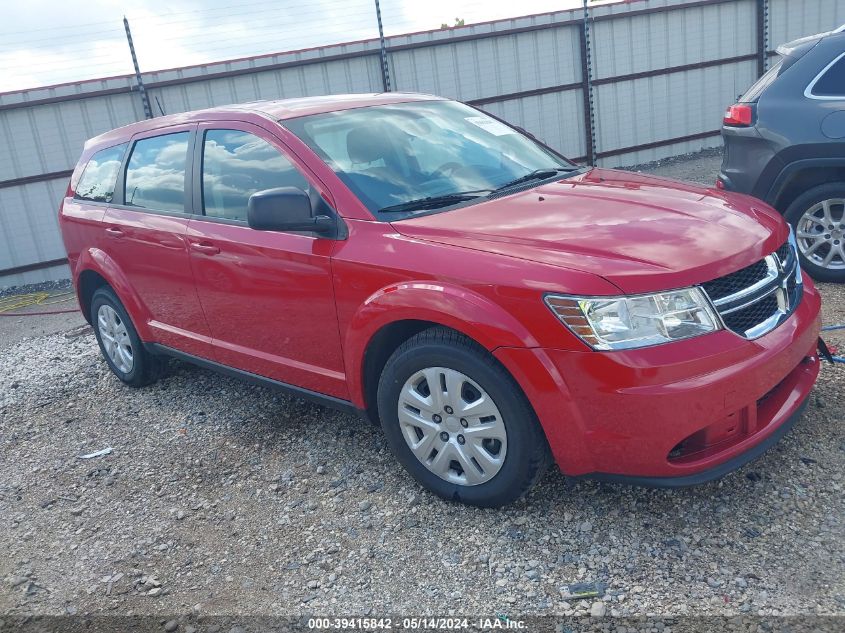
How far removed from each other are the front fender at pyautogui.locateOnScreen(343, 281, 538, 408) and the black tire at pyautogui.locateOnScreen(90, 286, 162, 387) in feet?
7.62

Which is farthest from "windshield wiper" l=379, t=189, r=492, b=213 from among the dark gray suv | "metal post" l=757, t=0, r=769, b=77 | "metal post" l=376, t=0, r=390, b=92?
"metal post" l=757, t=0, r=769, b=77

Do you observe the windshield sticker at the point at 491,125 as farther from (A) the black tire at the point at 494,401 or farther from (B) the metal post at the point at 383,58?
(B) the metal post at the point at 383,58

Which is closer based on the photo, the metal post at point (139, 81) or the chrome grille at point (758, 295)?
the chrome grille at point (758, 295)

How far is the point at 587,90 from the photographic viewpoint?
13.3 meters

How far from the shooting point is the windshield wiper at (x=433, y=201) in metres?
3.50

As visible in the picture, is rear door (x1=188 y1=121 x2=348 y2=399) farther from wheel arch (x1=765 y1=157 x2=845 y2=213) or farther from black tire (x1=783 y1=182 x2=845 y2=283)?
black tire (x1=783 y1=182 x2=845 y2=283)

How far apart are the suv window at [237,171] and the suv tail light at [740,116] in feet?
11.9

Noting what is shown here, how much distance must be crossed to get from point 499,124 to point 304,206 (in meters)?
1.65

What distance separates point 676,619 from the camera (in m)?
2.55

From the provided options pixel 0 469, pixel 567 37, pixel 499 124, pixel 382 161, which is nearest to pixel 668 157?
pixel 567 37

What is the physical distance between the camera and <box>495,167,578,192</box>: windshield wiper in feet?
12.5

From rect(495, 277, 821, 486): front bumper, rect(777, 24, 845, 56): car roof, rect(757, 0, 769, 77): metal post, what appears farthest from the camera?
rect(757, 0, 769, 77): metal post

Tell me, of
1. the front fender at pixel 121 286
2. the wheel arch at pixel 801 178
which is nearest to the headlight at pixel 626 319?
the front fender at pixel 121 286

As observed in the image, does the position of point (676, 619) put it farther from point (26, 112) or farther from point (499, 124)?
point (26, 112)
